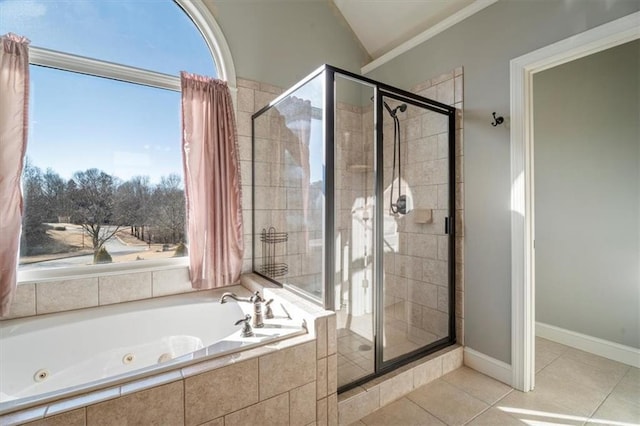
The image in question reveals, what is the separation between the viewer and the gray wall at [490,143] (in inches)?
74.4

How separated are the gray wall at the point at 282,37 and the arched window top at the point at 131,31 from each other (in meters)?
0.15

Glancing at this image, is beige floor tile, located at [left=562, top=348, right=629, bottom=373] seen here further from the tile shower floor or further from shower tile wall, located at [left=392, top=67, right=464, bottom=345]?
shower tile wall, located at [left=392, top=67, right=464, bottom=345]

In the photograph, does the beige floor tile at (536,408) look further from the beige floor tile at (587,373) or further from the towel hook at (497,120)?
the towel hook at (497,120)

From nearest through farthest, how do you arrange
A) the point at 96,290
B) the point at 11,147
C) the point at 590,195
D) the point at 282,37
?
the point at 11,147
the point at 96,290
the point at 590,195
the point at 282,37

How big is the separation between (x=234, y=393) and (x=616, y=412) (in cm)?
219

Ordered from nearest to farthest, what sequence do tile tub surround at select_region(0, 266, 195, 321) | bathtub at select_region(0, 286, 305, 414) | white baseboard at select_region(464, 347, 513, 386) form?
1. bathtub at select_region(0, 286, 305, 414)
2. tile tub surround at select_region(0, 266, 195, 321)
3. white baseboard at select_region(464, 347, 513, 386)

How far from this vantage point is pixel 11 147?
1651 mm

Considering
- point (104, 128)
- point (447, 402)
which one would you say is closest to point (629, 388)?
point (447, 402)

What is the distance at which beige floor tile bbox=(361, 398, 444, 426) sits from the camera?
1647 millimetres

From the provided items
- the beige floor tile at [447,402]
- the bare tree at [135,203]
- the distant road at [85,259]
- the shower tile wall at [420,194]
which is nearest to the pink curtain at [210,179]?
the shower tile wall at [420,194]

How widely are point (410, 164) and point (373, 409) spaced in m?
1.77

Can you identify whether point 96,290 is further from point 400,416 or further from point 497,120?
point 497,120

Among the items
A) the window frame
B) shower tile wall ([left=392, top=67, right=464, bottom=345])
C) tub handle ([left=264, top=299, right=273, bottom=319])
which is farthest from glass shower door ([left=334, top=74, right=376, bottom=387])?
the window frame

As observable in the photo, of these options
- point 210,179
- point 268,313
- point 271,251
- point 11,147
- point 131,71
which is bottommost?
point 268,313
